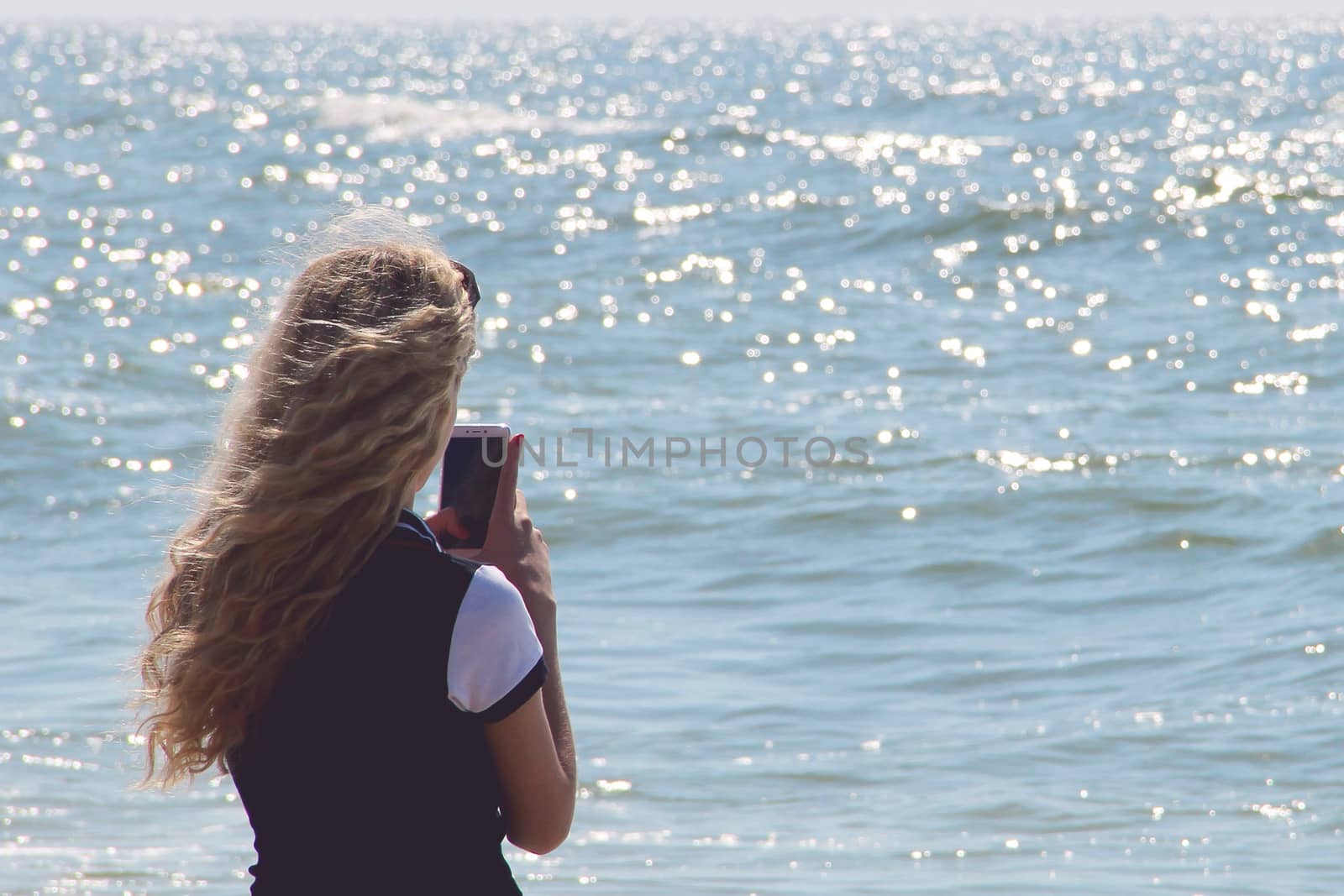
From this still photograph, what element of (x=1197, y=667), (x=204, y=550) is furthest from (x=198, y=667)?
(x=1197, y=667)

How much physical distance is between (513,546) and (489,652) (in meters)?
0.36

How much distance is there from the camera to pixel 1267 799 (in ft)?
18.9

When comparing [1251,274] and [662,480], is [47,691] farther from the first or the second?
[1251,274]

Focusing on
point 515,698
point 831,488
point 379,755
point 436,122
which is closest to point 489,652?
point 515,698

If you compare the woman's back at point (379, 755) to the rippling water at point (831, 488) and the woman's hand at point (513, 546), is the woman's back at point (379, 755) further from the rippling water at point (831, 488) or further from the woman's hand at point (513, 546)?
the woman's hand at point (513, 546)

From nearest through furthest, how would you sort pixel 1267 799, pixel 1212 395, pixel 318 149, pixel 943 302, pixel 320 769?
1. pixel 320 769
2. pixel 1267 799
3. pixel 1212 395
4. pixel 943 302
5. pixel 318 149

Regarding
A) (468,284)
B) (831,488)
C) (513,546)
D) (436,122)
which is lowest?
(436,122)

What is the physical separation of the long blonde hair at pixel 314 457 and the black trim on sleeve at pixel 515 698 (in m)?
0.24

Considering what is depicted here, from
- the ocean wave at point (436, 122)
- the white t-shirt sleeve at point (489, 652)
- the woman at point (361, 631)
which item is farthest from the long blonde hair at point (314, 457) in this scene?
the ocean wave at point (436, 122)

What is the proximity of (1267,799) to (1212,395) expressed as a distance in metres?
6.72

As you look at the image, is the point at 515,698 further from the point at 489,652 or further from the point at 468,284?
the point at 468,284

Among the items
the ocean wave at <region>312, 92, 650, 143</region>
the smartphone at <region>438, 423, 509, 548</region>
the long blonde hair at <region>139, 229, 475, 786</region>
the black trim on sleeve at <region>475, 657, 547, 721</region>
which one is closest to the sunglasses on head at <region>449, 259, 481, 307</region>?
the long blonde hair at <region>139, 229, 475, 786</region>

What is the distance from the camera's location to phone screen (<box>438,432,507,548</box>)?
2.38 metres

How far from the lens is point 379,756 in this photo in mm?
2041
